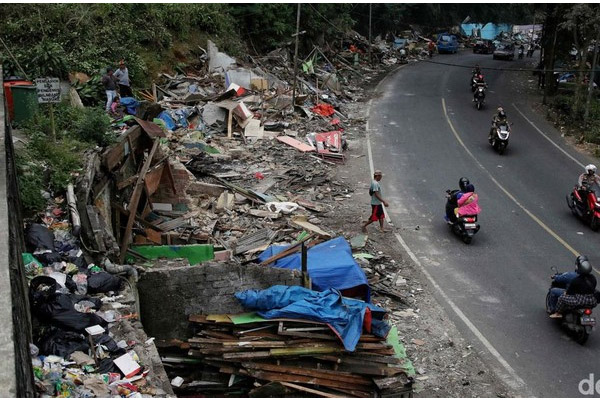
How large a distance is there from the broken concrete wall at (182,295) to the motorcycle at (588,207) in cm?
925

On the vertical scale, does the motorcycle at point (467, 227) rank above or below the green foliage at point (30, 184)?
below

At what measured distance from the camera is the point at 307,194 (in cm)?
1708

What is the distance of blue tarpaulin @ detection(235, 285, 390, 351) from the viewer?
367 inches

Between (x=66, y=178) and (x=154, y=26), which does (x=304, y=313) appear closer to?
(x=66, y=178)

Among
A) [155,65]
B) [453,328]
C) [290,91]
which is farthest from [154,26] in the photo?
[453,328]

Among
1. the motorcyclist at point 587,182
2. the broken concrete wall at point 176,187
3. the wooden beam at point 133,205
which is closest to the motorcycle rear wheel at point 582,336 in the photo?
the motorcyclist at point 587,182

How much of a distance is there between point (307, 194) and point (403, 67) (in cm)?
2680

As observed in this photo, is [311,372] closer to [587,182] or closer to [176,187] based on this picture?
[176,187]

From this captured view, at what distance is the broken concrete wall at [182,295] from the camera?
1006 centimetres

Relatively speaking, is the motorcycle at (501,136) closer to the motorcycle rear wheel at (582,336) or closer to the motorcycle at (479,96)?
the motorcycle at (479,96)

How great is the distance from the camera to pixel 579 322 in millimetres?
10258

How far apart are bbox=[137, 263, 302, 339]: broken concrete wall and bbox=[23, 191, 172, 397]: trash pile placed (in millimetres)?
618

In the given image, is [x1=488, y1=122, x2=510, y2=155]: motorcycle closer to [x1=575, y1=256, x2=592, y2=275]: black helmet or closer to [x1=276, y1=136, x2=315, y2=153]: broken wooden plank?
[x1=276, y1=136, x2=315, y2=153]: broken wooden plank

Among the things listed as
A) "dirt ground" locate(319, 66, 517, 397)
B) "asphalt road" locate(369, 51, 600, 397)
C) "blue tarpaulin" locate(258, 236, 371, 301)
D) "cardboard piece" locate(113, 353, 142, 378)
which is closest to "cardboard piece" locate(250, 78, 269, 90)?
"asphalt road" locate(369, 51, 600, 397)
